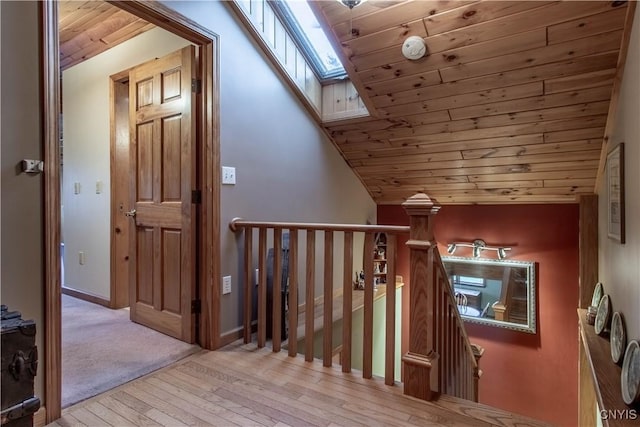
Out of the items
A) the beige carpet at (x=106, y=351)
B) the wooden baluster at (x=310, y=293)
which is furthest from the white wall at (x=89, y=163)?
the wooden baluster at (x=310, y=293)

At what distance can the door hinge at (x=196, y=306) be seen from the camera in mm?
2352

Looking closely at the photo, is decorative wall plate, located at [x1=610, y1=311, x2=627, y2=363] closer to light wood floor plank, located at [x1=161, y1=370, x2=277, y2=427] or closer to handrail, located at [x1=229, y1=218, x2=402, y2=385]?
handrail, located at [x1=229, y1=218, x2=402, y2=385]

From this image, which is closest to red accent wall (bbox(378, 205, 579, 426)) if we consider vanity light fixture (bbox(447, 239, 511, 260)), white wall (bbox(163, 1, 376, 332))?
vanity light fixture (bbox(447, 239, 511, 260))

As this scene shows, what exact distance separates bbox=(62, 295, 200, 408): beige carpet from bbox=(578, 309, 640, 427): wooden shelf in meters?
2.15

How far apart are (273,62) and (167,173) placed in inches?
46.7

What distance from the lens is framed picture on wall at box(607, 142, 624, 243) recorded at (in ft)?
6.47

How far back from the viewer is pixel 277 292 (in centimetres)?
232

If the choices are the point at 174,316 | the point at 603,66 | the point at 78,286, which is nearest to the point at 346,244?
the point at 174,316

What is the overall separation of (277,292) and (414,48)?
1869 mm

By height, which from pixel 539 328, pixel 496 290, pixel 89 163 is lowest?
pixel 539 328

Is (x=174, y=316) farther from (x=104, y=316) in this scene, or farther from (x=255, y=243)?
(x=104, y=316)

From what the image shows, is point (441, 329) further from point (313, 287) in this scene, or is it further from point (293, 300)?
point (293, 300)

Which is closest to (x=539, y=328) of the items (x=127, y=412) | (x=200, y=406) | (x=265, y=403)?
(x=265, y=403)

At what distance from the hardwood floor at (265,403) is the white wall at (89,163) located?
72.0 inches
